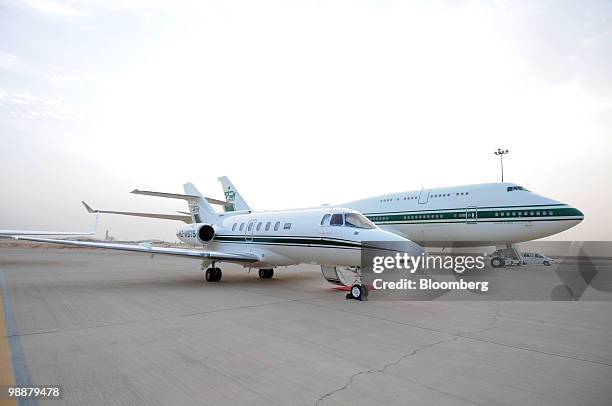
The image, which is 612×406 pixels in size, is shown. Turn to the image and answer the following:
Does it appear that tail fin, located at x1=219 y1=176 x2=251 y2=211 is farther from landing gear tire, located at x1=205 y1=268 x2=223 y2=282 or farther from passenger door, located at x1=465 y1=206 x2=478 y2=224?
passenger door, located at x1=465 y1=206 x2=478 y2=224

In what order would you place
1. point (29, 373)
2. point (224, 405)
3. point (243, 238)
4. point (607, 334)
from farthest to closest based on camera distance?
point (243, 238), point (607, 334), point (29, 373), point (224, 405)

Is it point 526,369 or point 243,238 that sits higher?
point 243,238

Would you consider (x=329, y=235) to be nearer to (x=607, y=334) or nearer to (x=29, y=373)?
(x=607, y=334)

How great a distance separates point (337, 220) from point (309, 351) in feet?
18.2

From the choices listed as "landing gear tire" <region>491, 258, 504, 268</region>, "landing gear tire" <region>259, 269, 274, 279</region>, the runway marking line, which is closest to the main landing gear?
"landing gear tire" <region>259, 269, 274, 279</region>

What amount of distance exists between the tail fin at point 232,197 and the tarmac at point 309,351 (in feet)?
46.4

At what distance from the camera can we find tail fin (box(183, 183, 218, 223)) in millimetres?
17406

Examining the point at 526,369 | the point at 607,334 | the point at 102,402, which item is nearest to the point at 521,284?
the point at 607,334

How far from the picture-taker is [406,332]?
599 centimetres

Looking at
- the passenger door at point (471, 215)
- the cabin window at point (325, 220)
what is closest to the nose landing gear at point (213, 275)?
the cabin window at point (325, 220)

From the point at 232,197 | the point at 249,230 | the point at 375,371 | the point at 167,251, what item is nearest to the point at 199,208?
the point at 232,197

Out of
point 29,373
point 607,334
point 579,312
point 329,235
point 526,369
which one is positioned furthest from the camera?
point 329,235

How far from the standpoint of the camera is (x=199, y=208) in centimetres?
1795

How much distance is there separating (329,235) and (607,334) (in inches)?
242
